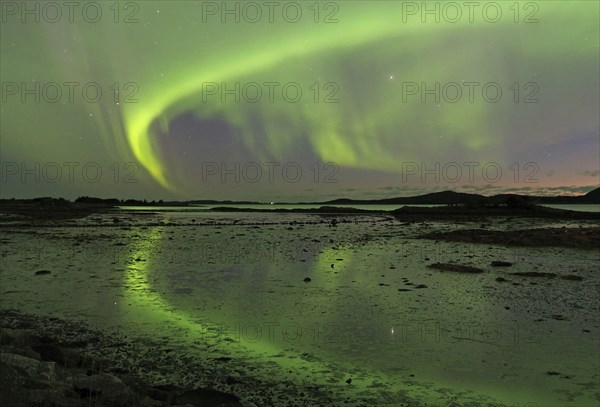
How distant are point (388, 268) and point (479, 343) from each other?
10.7 meters

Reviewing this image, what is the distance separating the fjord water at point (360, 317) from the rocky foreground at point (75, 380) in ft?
4.72

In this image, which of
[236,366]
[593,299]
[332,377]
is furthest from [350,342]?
[593,299]

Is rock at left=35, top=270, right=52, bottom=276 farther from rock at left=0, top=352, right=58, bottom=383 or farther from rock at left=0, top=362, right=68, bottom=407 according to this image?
rock at left=0, top=362, right=68, bottom=407

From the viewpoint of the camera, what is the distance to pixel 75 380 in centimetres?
648

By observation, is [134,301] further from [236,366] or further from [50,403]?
[50,403]

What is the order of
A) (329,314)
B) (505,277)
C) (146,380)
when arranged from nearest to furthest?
(146,380), (329,314), (505,277)

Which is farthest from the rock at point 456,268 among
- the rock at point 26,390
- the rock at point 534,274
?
the rock at point 26,390

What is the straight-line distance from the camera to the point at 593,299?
1345 centimetres

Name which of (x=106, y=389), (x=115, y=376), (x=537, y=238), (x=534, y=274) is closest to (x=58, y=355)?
(x=115, y=376)

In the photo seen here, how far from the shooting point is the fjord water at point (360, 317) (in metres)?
7.53

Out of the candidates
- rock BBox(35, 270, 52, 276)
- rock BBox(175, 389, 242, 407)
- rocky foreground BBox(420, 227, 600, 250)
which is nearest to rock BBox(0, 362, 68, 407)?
rock BBox(175, 389, 242, 407)

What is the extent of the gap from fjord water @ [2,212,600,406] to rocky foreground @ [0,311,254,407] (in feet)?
4.72

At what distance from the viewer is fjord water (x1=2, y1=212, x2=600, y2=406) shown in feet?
24.7

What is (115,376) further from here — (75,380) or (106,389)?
(106,389)
